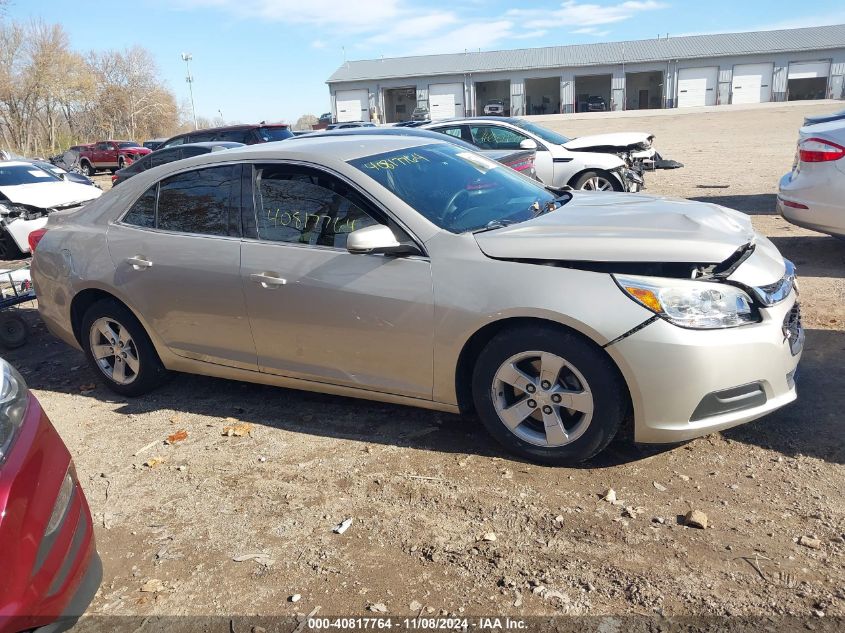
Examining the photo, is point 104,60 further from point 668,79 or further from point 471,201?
point 471,201

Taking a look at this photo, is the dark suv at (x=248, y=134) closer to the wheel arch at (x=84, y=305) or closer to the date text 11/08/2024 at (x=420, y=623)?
the wheel arch at (x=84, y=305)

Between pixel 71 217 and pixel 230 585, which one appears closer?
pixel 230 585

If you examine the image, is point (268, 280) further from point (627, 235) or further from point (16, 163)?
point (16, 163)

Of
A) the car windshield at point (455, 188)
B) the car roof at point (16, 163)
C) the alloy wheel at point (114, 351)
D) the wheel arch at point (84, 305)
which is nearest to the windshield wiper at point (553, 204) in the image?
the car windshield at point (455, 188)

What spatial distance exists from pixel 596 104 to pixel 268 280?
64081mm

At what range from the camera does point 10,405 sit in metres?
2.48

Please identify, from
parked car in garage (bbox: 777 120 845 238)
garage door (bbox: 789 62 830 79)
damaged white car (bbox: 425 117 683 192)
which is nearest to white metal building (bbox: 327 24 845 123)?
garage door (bbox: 789 62 830 79)

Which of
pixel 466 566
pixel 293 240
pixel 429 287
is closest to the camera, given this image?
pixel 466 566

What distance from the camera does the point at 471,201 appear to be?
417cm

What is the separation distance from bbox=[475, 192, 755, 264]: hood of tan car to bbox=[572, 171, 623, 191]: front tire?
23.8ft

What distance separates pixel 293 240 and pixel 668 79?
63918mm

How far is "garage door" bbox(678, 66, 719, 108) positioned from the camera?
6006 cm

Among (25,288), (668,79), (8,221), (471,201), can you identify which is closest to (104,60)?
(668,79)

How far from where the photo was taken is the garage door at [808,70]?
58.2 meters
